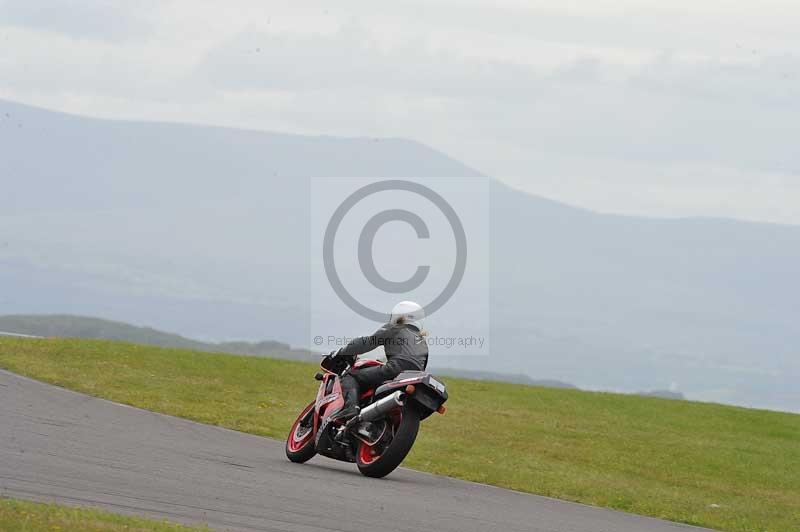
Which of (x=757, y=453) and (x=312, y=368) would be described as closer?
(x=757, y=453)

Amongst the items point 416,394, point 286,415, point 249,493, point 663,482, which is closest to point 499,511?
point 416,394

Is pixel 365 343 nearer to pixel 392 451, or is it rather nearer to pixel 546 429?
pixel 392 451

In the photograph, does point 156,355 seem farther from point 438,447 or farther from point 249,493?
point 249,493

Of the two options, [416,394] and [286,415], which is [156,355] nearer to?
[286,415]

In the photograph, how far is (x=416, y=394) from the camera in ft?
46.5

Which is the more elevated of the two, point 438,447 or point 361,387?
point 361,387

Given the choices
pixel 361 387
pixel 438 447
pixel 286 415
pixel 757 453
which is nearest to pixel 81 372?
pixel 286 415

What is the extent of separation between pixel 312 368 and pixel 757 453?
35.7 ft

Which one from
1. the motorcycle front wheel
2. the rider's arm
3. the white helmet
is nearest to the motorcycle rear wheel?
the motorcycle front wheel

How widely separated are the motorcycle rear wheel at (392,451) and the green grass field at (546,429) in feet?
7.62

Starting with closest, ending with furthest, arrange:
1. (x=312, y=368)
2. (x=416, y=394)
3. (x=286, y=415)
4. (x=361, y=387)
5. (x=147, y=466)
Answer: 1. (x=147, y=466)
2. (x=416, y=394)
3. (x=361, y=387)
4. (x=286, y=415)
5. (x=312, y=368)

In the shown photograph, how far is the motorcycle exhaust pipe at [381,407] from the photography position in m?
14.2

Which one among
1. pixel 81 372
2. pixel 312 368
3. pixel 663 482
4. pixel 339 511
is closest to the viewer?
pixel 339 511

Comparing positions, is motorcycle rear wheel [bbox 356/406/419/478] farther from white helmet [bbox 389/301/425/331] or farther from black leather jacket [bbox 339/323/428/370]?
white helmet [bbox 389/301/425/331]
